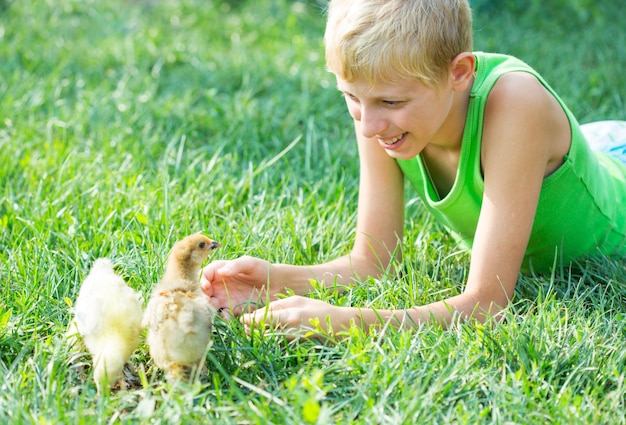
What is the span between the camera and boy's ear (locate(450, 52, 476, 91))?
246 centimetres

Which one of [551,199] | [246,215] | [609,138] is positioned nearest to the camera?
[551,199]

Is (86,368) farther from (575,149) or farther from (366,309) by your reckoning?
(575,149)

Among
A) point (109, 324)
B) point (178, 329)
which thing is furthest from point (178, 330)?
point (109, 324)

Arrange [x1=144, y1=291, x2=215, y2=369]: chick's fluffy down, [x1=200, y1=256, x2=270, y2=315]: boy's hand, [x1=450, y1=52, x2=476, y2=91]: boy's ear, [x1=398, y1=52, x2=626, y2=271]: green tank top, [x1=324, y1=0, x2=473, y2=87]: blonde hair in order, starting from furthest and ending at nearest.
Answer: [x1=398, y1=52, x2=626, y2=271]: green tank top
[x1=200, y1=256, x2=270, y2=315]: boy's hand
[x1=450, y1=52, x2=476, y2=91]: boy's ear
[x1=324, y1=0, x2=473, y2=87]: blonde hair
[x1=144, y1=291, x2=215, y2=369]: chick's fluffy down

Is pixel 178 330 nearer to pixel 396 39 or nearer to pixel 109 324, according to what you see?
pixel 109 324

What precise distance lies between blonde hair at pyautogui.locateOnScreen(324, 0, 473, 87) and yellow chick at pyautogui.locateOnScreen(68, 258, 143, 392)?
3.04ft

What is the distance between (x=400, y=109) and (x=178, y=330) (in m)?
0.95

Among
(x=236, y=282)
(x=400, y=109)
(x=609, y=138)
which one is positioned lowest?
(x=236, y=282)

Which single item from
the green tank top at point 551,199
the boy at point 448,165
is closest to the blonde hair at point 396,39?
the boy at point 448,165

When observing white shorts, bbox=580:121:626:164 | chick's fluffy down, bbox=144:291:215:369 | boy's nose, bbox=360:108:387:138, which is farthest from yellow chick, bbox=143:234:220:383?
white shorts, bbox=580:121:626:164

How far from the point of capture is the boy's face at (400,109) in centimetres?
243

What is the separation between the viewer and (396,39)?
2359 millimetres

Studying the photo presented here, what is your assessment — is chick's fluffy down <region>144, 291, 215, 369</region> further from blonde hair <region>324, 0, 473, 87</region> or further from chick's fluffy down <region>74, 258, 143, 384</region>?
blonde hair <region>324, 0, 473, 87</region>

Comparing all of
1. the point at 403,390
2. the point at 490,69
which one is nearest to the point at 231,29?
the point at 490,69
